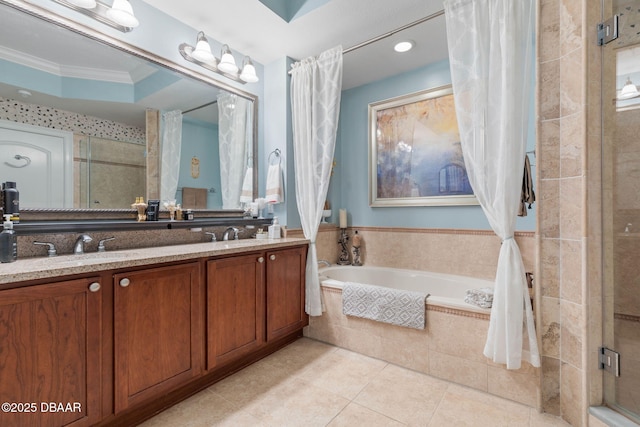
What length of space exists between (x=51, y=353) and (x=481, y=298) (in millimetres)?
2232

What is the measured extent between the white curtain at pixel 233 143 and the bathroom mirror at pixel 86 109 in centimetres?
24

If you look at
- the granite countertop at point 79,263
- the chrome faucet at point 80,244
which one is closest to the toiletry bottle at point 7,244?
the granite countertop at point 79,263

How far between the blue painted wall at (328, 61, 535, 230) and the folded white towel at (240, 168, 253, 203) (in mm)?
994

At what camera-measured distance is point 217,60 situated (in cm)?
240

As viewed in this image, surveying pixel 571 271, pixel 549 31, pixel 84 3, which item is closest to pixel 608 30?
pixel 549 31

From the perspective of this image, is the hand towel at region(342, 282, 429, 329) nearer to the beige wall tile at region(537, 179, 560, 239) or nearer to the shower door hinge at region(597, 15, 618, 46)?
the beige wall tile at region(537, 179, 560, 239)

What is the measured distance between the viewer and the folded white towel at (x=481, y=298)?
1821mm

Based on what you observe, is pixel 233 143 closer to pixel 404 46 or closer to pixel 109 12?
pixel 109 12

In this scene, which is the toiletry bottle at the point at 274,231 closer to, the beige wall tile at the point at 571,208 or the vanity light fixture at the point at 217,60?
the vanity light fixture at the point at 217,60

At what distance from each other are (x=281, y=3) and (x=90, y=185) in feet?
6.24

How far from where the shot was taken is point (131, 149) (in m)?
1.99

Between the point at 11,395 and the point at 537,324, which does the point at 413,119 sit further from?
the point at 11,395

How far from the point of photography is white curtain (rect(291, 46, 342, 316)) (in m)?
2.43

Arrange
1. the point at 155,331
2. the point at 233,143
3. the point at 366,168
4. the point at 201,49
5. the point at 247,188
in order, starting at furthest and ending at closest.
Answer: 1. the point at 366,168
2. the point at 247,188
3. the point at 233,143
4. the point at 201,49
5. the point at 155,331
